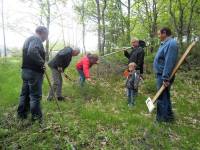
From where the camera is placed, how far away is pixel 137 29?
29.8 meters

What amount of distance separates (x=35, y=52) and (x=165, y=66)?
305cm

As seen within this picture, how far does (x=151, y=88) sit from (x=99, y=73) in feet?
10.7

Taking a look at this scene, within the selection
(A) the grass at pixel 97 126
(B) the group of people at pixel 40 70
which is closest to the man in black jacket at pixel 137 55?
(A) the grass at pixel 97 126

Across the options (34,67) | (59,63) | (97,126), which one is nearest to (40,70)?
(34,67)

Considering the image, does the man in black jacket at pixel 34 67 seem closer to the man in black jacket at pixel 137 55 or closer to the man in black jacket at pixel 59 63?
the man in black jacket at pixel 59 63

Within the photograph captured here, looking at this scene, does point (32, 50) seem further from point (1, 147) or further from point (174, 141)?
point (174, 141)

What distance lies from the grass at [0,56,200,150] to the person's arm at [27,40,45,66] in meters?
1.42

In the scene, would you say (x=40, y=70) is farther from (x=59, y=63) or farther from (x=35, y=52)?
(x=59, y=63)

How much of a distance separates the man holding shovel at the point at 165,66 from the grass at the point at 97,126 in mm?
359

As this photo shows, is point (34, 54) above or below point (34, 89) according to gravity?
above

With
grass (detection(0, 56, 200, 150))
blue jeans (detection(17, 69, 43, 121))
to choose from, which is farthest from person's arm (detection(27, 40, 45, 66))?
grass (detection(0, 56, 200, 150))

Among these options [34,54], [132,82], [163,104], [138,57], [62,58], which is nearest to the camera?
[34,54]

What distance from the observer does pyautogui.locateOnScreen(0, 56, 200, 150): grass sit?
645cm

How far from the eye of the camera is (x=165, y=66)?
7.78 meters
